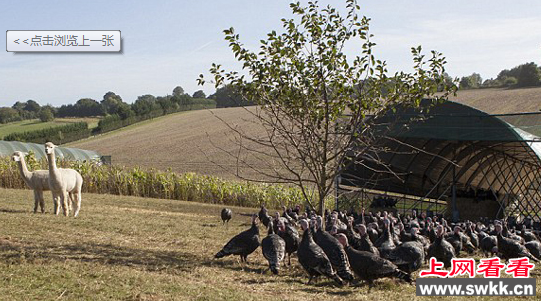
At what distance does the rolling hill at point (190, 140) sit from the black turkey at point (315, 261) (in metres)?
30.4

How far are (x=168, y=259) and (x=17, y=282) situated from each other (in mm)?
3368

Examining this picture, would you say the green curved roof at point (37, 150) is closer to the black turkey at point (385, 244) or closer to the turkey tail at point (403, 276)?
the black turkey at point (385, 244)

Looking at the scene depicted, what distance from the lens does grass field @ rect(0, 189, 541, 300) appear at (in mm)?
7887

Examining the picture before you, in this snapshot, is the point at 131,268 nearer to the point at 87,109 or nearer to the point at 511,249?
the point at 511,249

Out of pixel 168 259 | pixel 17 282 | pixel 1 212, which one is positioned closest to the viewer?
pixel 17 282

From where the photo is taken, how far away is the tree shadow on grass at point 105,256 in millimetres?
9656

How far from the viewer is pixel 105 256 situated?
1048 cm

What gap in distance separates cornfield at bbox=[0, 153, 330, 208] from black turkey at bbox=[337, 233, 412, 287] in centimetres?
1883

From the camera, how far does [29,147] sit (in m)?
36.2

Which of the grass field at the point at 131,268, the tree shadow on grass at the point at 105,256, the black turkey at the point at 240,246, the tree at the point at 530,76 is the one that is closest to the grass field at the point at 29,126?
the tree at the point at 530,76

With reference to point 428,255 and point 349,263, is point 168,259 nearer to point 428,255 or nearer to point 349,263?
point 349,263

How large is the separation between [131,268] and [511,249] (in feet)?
27.9

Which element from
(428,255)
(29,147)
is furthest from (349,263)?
(29,147)

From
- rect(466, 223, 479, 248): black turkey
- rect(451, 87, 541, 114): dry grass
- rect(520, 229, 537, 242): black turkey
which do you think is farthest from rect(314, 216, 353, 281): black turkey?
rect(451, 87, 541, 114): dry grass
